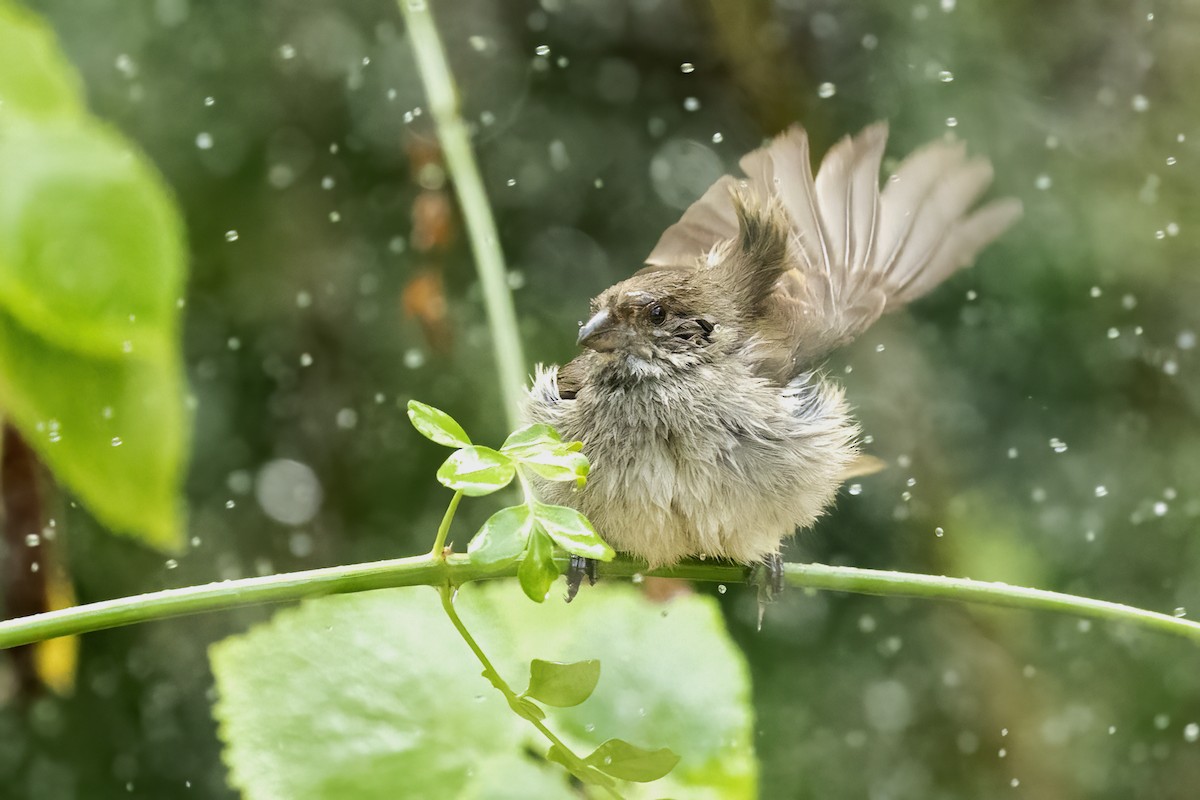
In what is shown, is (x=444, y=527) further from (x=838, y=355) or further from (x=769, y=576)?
(x=838, y=355)

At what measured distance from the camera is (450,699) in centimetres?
133

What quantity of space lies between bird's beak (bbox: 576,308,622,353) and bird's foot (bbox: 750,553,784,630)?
362mm

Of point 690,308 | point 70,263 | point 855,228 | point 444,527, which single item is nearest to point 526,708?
point 444,527

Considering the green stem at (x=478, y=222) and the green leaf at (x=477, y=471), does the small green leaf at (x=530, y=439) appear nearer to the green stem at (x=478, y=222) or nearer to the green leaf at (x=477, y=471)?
the green leaf at (x=477, y=471)

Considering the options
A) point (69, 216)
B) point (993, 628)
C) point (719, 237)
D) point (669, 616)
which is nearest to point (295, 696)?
point (669, 616)

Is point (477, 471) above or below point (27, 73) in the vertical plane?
below

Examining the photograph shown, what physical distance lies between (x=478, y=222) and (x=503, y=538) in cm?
103

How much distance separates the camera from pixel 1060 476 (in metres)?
2.56

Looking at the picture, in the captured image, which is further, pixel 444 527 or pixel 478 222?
pixel 478 222

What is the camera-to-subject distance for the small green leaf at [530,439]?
0.89 m

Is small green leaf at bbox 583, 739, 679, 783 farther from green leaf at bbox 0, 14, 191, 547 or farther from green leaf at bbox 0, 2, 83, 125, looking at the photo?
green leaf at bbox 0, 2, 83, 125

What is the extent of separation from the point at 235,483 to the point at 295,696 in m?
1.19

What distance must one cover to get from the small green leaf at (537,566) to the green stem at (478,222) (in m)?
0.78

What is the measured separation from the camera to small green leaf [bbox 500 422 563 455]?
0.89 m
